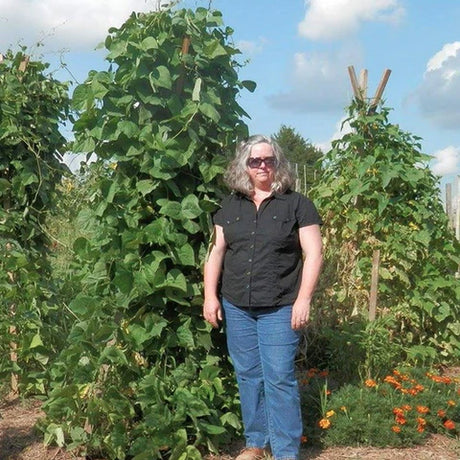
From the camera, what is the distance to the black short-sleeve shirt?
3781mm

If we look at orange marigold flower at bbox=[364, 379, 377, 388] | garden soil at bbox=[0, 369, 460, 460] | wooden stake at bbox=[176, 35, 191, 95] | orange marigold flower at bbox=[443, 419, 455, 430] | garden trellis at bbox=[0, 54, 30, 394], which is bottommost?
garden soil at bbox=[0, 369, 460, 460]

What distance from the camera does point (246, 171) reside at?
3.87m

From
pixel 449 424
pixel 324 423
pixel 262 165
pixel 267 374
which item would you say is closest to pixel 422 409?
pixel 449 424

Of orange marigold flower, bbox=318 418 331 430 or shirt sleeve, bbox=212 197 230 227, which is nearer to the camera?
shirt sleeve, bbox=212 197 230 227

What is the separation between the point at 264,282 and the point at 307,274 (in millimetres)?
216

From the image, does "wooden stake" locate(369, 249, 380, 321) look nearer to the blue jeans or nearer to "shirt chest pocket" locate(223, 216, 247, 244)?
the blue jeans

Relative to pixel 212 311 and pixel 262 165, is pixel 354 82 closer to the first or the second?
pixel 262 165

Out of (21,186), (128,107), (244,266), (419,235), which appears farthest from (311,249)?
(21,186)

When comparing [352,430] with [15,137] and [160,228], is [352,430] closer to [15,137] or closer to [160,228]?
[160,228]

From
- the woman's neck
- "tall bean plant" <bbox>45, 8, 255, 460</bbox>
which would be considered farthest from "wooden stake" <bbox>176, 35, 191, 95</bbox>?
the woman's neck

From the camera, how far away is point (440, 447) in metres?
4.39

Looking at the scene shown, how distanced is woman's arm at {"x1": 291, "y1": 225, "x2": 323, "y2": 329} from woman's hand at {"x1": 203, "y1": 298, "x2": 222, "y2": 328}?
0.42 meters

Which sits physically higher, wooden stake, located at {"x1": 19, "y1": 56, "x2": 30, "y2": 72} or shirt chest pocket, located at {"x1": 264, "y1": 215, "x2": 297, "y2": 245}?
wooden stake, located at {"x1": 19, "y1": 56, "x2": 30, "y2": 72}

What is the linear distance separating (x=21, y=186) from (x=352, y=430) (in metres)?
2.65
